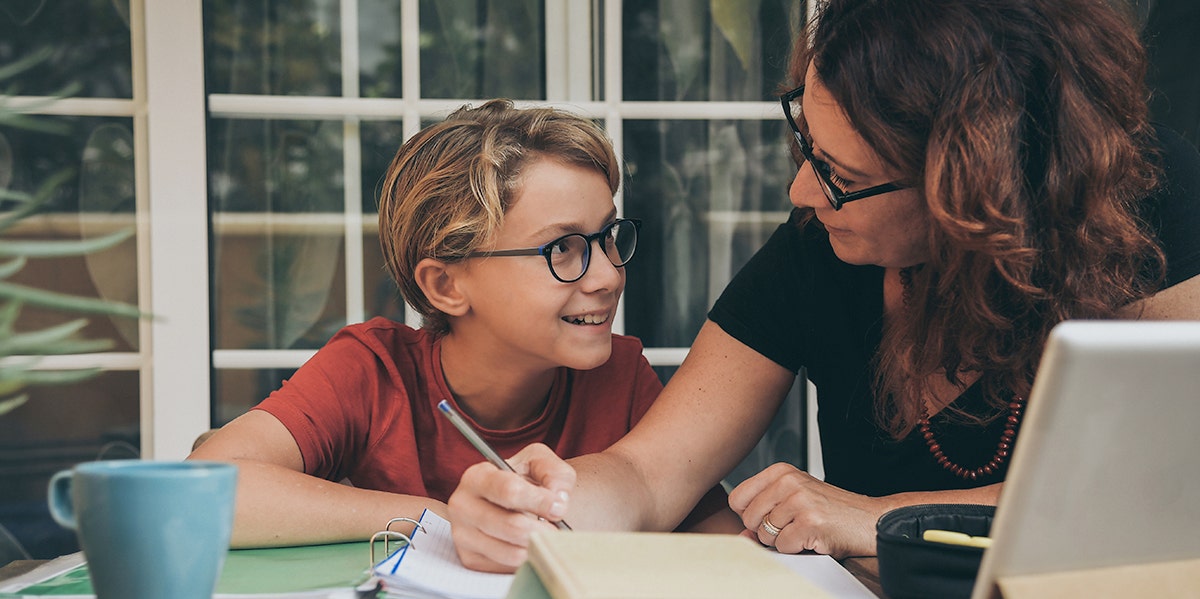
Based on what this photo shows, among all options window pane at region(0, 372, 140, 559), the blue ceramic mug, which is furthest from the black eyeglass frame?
window pane at region(0, 372, 140, 559)

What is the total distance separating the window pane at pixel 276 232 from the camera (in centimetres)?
234

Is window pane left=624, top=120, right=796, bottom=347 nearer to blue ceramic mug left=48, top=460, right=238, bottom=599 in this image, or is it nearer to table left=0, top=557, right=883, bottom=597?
table left=0, top=557, right=883, bottom=597

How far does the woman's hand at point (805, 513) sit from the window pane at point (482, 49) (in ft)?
4.80

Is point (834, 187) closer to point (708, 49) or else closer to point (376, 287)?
point (708, 49)

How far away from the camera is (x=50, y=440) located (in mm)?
2404

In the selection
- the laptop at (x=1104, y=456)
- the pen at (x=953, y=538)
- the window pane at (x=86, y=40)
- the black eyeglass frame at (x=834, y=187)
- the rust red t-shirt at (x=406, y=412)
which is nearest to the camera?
the laptop at (x=1104, y=456)

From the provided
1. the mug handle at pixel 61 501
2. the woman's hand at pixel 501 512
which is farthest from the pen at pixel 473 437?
the mug handle at pixel 61 501

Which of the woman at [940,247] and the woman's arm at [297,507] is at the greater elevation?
the woman at [940,247]

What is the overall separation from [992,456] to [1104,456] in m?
0.81

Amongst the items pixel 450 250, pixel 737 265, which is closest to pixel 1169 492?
pixel 450 250

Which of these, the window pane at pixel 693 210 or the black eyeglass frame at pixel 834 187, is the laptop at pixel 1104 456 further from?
the window pane at pixel 693 210

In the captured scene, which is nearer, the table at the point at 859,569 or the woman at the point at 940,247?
Result: the table at the point at 859,569

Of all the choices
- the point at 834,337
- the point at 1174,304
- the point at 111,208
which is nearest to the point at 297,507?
the point at 834,337

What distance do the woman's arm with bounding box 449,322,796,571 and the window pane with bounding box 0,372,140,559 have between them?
156 centimetres
